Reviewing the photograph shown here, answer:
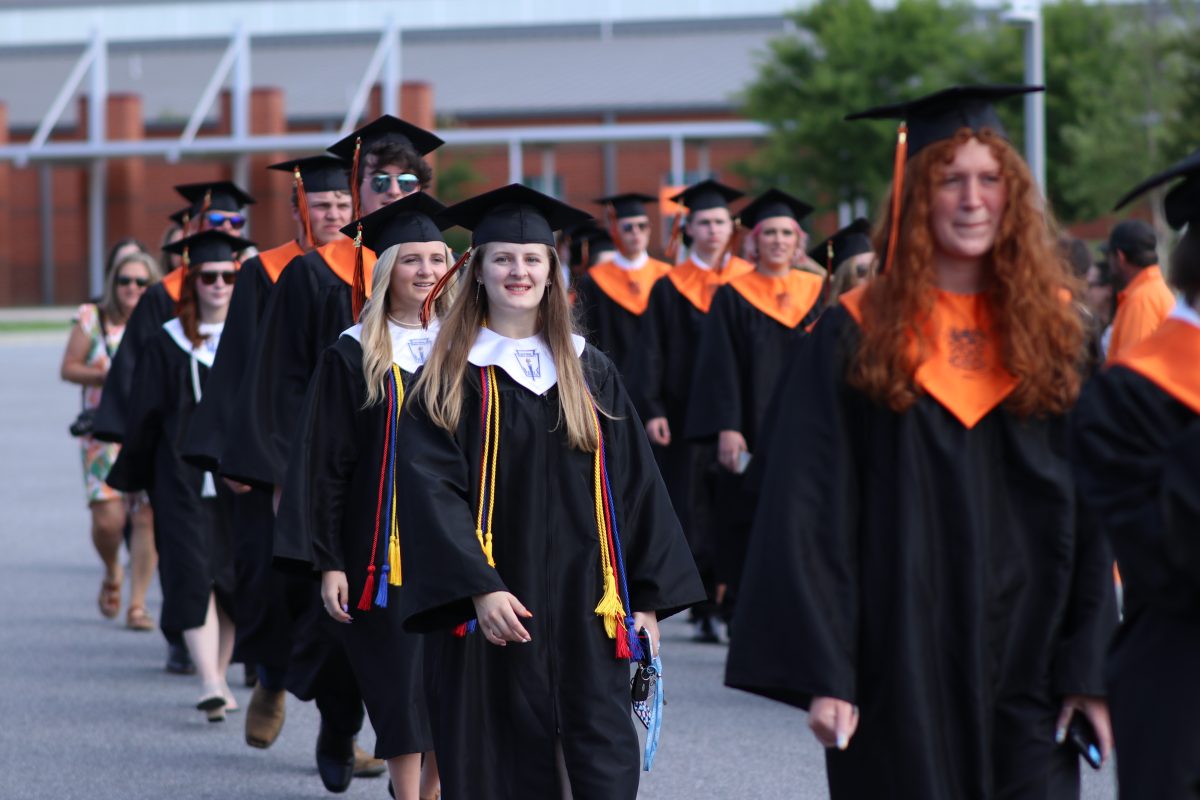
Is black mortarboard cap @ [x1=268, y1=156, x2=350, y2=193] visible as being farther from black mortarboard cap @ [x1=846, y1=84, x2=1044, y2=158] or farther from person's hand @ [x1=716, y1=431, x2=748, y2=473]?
black mortarboard cap @ [x1=846, y1=84, x2=1044, y2=158]

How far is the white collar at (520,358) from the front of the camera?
14.5 ft

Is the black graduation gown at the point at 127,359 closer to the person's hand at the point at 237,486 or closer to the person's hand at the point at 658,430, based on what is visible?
the person's hand at the point at 237,486

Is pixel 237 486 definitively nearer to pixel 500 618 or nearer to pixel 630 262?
pixel 500 618

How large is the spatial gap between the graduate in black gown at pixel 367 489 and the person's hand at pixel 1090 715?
7.76 feet

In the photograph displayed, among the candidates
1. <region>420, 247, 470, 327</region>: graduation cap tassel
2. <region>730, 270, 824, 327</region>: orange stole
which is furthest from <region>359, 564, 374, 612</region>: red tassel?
<region>730, 270, 824, 327</region>: orange stole

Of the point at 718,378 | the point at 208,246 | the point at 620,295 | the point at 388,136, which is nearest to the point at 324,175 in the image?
the point at 388,136

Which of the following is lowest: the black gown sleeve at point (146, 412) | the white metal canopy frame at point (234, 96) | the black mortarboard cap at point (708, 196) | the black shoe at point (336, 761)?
the black shoe at point (336, 761)

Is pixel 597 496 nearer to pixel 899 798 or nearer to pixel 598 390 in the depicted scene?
pixel 598 390

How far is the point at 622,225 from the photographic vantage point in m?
11.6

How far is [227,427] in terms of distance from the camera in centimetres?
660

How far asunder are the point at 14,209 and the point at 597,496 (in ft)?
166

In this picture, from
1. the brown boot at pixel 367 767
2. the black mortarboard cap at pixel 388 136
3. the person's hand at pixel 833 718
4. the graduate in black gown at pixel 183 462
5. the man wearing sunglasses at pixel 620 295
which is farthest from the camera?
the man wearing sunglasses at pixel 620 295

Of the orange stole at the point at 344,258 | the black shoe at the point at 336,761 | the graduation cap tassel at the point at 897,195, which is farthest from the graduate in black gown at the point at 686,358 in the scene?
the graduation cap tassel at the point at 897,195

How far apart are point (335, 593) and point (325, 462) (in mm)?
386
